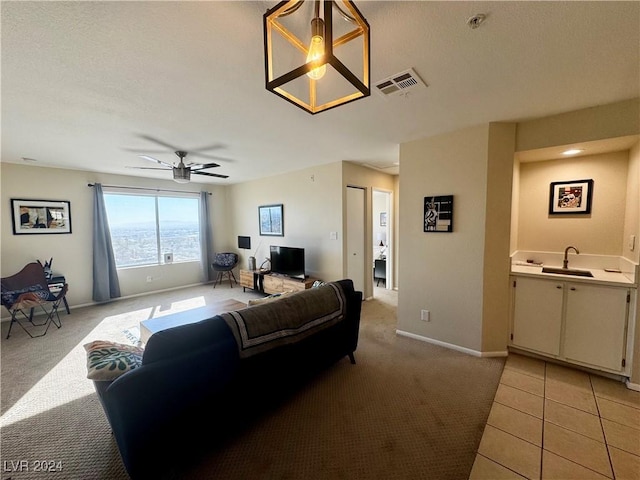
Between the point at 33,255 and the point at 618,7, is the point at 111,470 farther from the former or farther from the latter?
the point at 33,255

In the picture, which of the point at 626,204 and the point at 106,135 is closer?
the point at 626,204

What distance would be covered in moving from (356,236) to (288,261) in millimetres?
1382

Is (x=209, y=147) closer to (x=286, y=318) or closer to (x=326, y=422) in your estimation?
(x=286, y=318)

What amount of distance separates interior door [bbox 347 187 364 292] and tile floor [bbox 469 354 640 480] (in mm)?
2582

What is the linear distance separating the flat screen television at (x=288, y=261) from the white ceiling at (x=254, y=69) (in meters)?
2.31

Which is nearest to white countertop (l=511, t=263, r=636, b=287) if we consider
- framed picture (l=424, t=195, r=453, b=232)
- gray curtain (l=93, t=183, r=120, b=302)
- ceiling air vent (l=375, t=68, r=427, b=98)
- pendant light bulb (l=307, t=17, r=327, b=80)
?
framed picture (l=424, t=195, r=453, b=232)

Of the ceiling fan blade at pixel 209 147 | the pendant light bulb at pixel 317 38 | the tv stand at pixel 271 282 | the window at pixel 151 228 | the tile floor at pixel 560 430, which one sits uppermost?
the ceiling fan blade at pixel 209 147

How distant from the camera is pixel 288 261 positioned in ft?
16.3

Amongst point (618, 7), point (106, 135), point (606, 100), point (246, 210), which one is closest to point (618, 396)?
point (606, 100)

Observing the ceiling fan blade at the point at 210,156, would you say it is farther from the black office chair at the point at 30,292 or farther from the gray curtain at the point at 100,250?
the black office chair at the point at 30,292

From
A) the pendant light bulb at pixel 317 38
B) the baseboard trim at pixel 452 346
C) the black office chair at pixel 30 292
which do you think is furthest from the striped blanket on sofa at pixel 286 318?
the black office chair at pixel 30 292

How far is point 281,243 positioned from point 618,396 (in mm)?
4888

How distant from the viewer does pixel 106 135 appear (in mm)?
2900

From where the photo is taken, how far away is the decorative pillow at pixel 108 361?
4.63 ft
